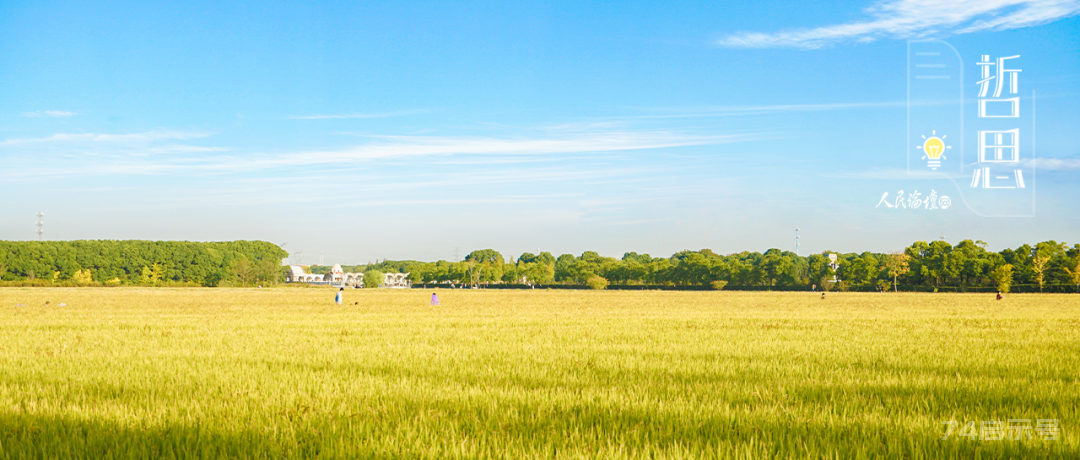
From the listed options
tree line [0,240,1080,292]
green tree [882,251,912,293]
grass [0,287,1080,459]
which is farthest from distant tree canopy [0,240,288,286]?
grass [0,287,1080,459]

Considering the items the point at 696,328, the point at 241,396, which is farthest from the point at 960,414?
the point at 696,328

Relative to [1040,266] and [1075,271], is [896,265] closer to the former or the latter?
[1040,266]

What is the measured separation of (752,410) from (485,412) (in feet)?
8.98

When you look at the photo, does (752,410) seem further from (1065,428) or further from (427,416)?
(427,416)

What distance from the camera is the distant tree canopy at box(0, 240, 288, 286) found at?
146500mm

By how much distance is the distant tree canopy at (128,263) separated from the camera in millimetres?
146500

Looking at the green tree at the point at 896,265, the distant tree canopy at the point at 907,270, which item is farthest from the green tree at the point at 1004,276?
the green tree at the point at 896,265

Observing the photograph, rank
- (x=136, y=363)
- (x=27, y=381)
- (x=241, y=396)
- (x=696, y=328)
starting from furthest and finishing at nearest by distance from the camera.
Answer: (x=696, y=328) < (x=136, y=363) < (x=27, y=381) < (x=241, y=396)

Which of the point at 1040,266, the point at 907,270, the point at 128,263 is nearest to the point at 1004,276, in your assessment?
the point at 1040,266

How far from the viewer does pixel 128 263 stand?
15688 cm

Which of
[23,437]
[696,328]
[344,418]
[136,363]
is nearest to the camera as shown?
[23,437]

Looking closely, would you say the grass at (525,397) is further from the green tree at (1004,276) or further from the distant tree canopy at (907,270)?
the distant tree canopy at (907,270)

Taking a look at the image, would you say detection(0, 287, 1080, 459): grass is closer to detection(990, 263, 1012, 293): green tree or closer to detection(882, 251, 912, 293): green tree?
detection(990, 263, 1012, 293): green tree

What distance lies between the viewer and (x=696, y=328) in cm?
1984
